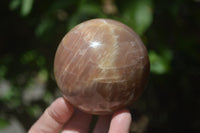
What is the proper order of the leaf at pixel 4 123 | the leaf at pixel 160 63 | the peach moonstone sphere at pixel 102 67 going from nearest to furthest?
the peach moonstone sphere at pixel 102 67 → the leaf at pixel 160 63 → the leaf at pixel 4 123

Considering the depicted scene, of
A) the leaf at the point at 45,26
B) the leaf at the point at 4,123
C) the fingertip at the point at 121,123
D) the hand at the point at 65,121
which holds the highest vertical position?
the leaf at the point at 45,26

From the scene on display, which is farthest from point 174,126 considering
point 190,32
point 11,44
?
point 11,44

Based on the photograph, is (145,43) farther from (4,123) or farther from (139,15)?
(4,123)

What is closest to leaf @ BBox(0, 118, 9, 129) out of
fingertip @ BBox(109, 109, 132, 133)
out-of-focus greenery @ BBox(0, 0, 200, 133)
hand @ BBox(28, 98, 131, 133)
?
out-of-focus greenery @ BBox(0, 0, 200, 133)

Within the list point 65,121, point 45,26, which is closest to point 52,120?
point 65,121

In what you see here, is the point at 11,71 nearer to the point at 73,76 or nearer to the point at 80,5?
the point at 80,5

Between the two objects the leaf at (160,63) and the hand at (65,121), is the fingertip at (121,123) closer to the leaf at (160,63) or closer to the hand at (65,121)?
the hand at (65,121)

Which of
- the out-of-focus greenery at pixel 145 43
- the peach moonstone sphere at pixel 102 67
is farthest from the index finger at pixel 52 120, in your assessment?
the out-of-focus greenery at pixel 145 43
